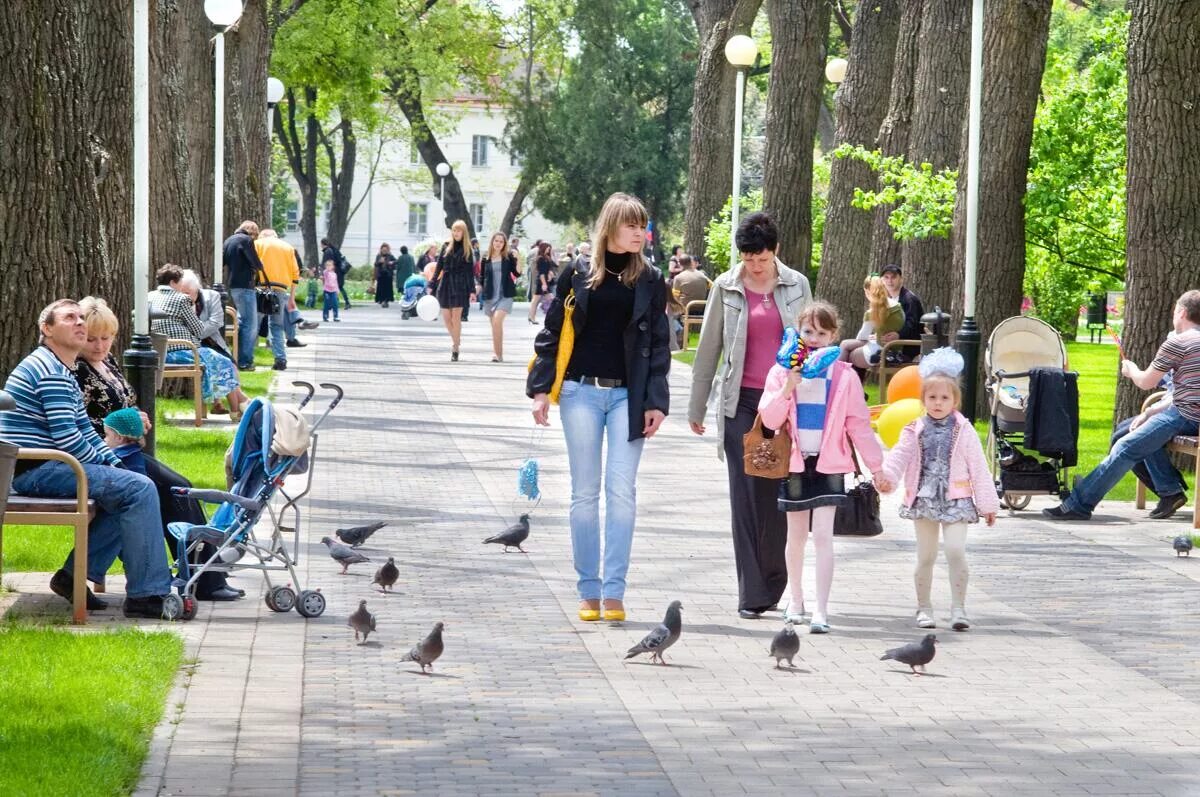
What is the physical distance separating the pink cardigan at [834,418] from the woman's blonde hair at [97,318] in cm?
312

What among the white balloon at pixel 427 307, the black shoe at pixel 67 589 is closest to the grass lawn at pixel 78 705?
the black shoe at pixel 67 589

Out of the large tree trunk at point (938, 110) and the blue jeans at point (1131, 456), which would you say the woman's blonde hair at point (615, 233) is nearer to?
the blue jeans at point (1131, 456)

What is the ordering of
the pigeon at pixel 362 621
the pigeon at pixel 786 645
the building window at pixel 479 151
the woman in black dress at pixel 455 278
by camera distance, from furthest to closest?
the building window at pixel 479 151, the woman in black dress at pixel 455 278, the pigeon at pixel 362 621, the pigeon at pixel 786 645

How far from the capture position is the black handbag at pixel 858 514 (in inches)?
373

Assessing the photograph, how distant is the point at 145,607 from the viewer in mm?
8852

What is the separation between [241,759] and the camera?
6383 millimetres

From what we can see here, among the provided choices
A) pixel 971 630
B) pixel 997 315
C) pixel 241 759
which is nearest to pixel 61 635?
pixel 241 759

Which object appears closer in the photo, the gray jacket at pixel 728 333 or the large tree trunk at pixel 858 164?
the gray jacket at pixel 728 333

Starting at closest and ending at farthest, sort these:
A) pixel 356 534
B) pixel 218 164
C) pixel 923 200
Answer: pixel 356 534, pixel 923 200, pixel 218 164

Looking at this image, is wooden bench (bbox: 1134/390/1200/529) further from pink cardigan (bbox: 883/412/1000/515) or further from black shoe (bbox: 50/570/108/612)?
black shoe (bbox: 50/570/108/612)

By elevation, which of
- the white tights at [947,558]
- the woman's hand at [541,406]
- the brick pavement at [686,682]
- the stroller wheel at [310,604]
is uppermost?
the woman's hand at [541,406]

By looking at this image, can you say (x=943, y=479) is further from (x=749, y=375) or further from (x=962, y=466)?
(x=749, y=375)

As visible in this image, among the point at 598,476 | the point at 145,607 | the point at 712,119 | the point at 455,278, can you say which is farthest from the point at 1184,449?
the point at 712,119

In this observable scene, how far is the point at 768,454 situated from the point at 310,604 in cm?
224
